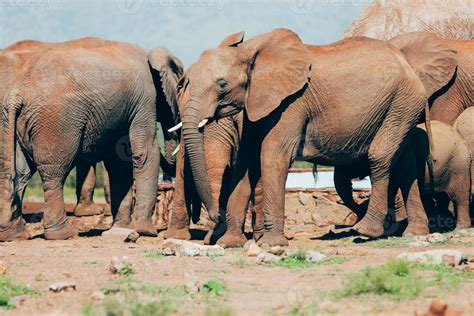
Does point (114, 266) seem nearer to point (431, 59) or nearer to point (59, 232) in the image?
point (59, 232)

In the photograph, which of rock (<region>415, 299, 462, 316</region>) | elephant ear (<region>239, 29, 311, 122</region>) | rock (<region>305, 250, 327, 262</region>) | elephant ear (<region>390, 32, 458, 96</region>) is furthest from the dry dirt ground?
elephant ear (<region>390, 32, 458, 96</region>)

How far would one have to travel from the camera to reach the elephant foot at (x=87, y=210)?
Answer: 59.6 ft

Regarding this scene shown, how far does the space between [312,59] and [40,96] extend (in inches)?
134

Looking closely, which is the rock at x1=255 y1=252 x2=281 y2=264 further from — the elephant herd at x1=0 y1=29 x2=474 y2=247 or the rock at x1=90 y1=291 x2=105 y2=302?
the rock at x1=90 y1=291 x2=105 y2=302

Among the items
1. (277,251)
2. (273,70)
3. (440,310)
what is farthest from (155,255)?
(440,310)

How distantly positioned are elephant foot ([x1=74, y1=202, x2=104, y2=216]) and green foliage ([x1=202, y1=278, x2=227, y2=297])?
944 centimetres

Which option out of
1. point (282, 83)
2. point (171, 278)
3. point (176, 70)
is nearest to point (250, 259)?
point (171, 278)

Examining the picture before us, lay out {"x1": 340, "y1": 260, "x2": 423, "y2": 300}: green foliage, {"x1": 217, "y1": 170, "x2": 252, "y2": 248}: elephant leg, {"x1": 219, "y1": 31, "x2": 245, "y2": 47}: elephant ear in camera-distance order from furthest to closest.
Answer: {"x1": 217, "y1": 170, "x2": 252, "y2": 248}: elephant leg
{"x1": 219, "y1": 31, "x2": 245, "y2": 47}: elephant ear
{"x1": 340, "y1": 260, "x2": 423, "y2": 300}: green foliage

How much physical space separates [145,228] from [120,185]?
1.21 meters

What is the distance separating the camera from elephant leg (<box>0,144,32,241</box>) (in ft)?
45.9

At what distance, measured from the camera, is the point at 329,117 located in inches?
504

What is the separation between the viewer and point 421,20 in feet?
63.7

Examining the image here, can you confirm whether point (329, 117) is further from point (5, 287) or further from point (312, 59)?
point (5, 287)

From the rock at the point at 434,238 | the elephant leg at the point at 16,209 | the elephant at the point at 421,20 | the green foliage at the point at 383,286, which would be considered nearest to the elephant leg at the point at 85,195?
the elephant leg at the point at 16,209
